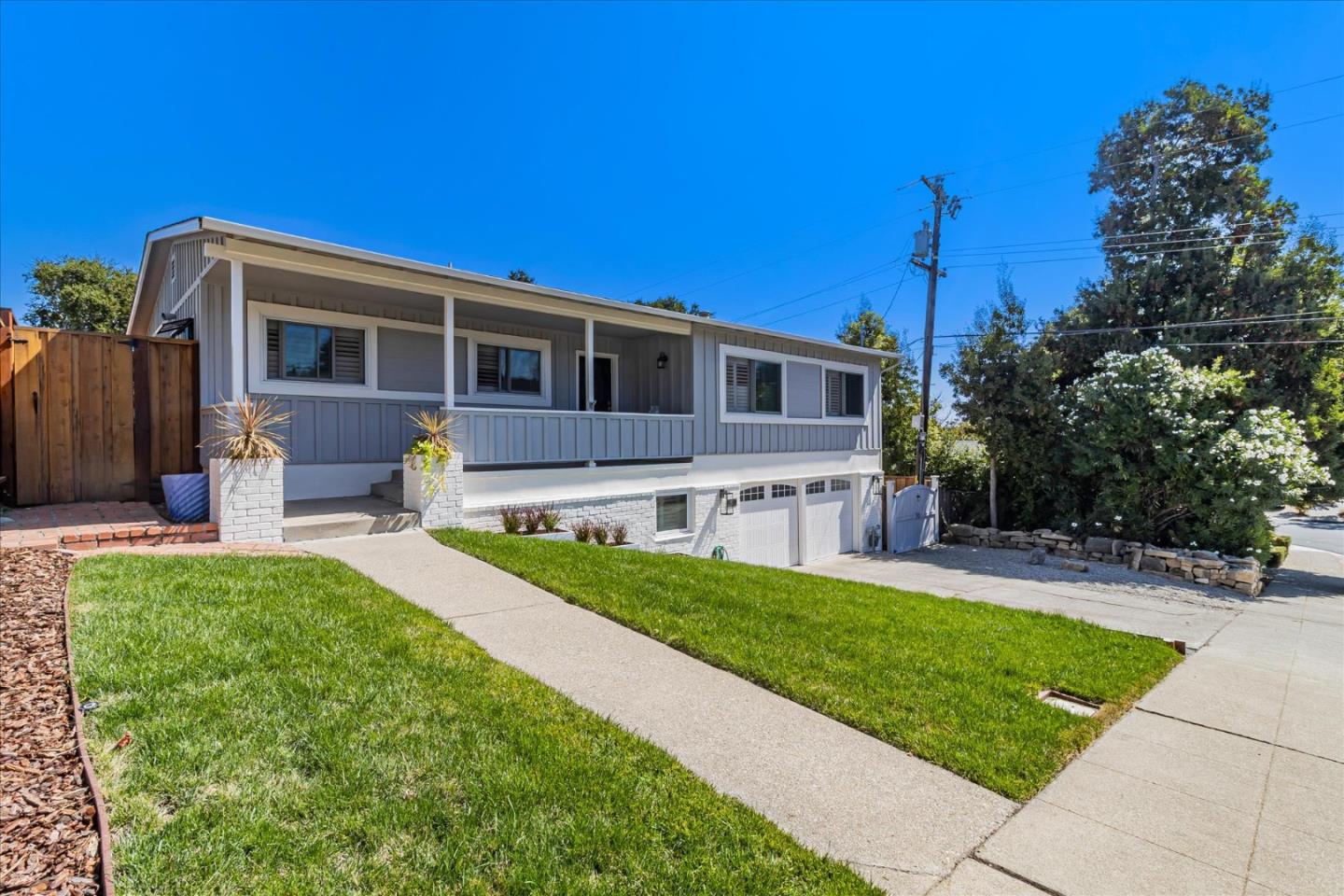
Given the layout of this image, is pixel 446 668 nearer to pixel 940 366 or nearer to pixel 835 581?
pixel 835 581

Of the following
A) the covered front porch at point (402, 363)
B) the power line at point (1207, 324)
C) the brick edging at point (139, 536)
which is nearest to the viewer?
the brick edging at point (139, 536)

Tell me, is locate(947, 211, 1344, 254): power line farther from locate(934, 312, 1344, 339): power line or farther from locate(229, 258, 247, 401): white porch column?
locate(229, 258, 247, 401): white porch column

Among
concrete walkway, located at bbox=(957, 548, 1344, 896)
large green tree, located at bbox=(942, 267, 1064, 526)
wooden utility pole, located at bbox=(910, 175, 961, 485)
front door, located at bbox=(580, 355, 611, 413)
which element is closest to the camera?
concrete walkway, located at bbox=(957, 548, 1344, 896)

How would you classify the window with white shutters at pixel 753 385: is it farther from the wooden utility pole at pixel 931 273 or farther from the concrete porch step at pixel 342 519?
the concrete porch step at pixel 342 519

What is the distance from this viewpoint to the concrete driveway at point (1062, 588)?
27.7ft

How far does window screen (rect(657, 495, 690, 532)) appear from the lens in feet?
38.4

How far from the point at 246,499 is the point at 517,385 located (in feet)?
18.7

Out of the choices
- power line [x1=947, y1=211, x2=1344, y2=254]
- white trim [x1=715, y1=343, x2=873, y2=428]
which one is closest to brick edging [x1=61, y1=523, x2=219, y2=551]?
white trim [x1=715, y1=343, x2=873, y2=428]

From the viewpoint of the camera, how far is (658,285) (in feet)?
103

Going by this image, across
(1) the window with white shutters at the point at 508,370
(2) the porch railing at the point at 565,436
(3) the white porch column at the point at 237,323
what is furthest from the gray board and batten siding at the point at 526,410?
(3) the white porch column at the point at 237,323

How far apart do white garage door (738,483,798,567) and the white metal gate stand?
11.3 feet

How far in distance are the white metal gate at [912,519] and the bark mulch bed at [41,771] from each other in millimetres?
15656

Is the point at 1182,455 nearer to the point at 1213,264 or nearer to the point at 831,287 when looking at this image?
the point at 1213,264

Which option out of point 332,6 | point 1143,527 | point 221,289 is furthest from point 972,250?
point 221,289
